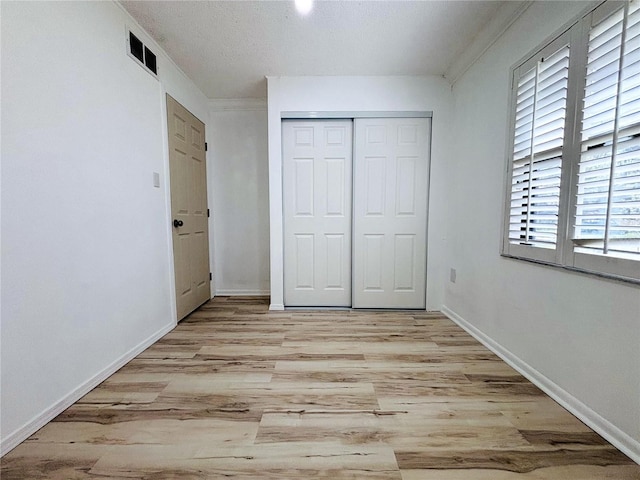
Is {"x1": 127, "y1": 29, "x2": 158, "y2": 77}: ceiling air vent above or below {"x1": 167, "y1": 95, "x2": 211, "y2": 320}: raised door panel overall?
above

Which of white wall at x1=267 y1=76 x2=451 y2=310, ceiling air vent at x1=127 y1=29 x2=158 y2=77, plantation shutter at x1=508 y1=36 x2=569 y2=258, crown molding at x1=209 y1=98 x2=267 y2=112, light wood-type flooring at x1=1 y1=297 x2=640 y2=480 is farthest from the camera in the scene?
crown molding at x1=209 y1=98 x2=267 y2=112

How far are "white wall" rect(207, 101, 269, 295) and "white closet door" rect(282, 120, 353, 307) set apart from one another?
626 millimetres

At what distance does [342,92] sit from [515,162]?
5.44 feet

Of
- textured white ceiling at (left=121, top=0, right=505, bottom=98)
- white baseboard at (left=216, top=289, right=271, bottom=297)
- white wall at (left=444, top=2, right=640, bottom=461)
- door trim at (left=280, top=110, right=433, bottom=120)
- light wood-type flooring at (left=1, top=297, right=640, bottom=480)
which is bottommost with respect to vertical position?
white baseboard at (left=216, top=289, right=271, bottom=297)

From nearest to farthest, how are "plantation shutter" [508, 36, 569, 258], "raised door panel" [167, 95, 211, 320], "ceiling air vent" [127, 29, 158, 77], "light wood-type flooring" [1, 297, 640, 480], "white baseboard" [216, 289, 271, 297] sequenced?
"light wood-type flooring" [1, 297, 640, 480]
"plantation shutter" [508, 36, 569, 258]
"ceiling air vent" [127, 29, 158, 77]
"raised door panel" [167, 95, 211, 320]
"white baseboard" [216, 289, 271, 297]

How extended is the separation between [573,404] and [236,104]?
378 cm

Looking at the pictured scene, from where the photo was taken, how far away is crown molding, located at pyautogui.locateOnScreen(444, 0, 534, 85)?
5.25 feet

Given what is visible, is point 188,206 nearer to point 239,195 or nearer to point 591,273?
point 239,195

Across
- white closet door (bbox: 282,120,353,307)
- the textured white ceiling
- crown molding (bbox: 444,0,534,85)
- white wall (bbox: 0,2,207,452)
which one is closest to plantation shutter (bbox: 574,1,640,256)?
crown molding (bbox: 444,0,534,85)

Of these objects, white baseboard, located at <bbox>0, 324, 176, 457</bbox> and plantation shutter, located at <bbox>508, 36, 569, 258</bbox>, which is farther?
plantation shutter, located at <bbox>508, 36, 569, 258</bbox>

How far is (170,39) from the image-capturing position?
1985 mm

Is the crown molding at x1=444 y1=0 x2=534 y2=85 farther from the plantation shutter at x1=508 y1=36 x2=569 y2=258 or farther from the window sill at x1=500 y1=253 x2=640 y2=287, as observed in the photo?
the window sill at x1=500 y1=253 x2=640 y2=287

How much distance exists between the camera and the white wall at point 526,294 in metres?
1.07

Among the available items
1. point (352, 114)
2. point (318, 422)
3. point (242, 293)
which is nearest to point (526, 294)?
point (318, 422)
